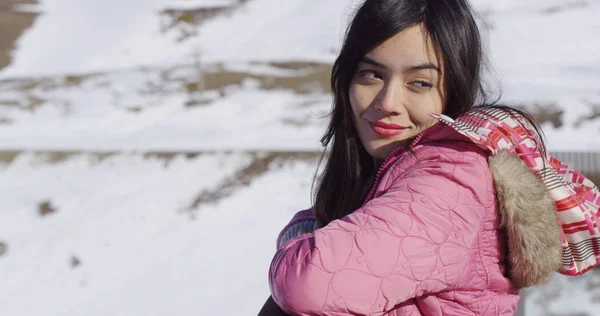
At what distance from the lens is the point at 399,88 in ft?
4.91

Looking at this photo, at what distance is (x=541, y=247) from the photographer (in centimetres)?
134

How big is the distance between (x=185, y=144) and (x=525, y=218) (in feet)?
40.2

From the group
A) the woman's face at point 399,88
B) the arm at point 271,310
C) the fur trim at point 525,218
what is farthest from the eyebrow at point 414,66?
the arm at point 271,310

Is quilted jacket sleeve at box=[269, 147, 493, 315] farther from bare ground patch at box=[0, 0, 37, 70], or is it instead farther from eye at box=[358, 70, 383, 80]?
bare ground patch at box=[0, 0, 37, 70]

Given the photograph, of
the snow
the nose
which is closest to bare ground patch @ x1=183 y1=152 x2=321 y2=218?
the snow

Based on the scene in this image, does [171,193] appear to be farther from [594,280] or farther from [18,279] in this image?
[594,280]

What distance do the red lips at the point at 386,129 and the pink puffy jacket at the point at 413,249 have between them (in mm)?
151

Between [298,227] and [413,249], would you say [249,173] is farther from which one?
[413,249]

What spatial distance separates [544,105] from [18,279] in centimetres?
1102

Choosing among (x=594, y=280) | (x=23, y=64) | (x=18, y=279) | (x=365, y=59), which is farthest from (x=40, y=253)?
(x=23, y=64)

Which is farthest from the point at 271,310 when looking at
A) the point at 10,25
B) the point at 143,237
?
the point at 10,25

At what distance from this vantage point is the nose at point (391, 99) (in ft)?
4.88

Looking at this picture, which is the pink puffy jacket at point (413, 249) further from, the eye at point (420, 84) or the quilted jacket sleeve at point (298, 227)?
the quilted jacket sleeve at point (298, 227)

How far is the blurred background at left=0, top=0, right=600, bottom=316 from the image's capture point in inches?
278
